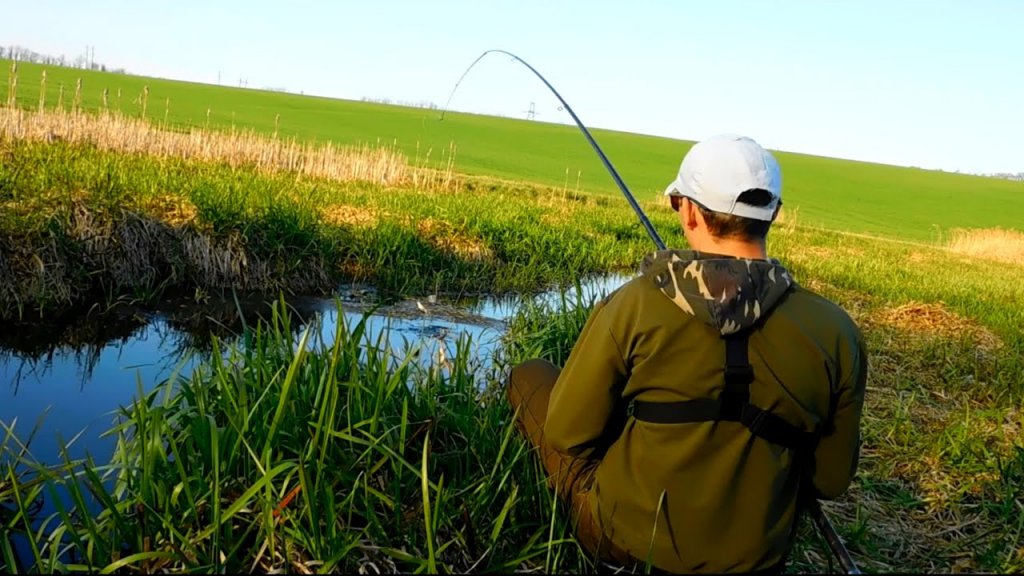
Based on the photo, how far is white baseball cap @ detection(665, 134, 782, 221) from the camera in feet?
6.85

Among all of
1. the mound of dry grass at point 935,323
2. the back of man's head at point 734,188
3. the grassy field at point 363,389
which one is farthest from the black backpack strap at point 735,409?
the mound of dry grass at point 935,323

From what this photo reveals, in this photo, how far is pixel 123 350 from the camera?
20.3 ft

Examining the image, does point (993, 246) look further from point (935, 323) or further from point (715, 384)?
point (715, 384)

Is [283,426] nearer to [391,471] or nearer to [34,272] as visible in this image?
[391,471]

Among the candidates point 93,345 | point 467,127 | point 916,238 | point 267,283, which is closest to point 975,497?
point 93,345

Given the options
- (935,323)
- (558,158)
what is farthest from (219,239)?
(558,158)

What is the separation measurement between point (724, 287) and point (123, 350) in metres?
5.51

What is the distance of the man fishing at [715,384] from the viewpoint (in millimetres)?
2027

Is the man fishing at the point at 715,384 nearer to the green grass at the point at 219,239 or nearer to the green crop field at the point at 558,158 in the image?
the green grass at the point at 219,239

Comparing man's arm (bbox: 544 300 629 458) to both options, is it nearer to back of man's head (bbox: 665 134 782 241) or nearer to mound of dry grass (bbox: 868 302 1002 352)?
back of man's head (bbox: 665 134 782 241)

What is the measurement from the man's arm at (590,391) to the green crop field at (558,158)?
99.3ft

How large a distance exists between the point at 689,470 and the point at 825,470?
1.79ft

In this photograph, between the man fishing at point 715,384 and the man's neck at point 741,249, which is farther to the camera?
the man's neck at point 741,249

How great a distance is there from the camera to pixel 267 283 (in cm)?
827
